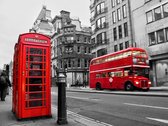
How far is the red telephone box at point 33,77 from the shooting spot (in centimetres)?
604

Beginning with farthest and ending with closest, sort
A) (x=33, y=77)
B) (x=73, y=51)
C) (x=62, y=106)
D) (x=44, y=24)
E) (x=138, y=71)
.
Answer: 1. (x=44, y=24)
2. (x=73, y=51)
3. (x=138, y=71)
4. (x=33, y=77)
5. (x=62, y=106)

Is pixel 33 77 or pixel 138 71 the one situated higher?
pixel 138 71

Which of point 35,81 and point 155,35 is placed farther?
point 155,35

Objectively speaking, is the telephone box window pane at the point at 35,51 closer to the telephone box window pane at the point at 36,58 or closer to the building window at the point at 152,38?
the telephone box window pane at the point at 36,58

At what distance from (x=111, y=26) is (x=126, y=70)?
57.8 feet

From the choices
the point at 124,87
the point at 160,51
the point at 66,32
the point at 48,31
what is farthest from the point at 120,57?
the point at 48,31

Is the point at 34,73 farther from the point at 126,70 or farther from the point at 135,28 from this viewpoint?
the point at 135,28

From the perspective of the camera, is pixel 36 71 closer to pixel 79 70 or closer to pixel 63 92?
pixel 63 92

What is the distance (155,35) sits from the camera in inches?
1034

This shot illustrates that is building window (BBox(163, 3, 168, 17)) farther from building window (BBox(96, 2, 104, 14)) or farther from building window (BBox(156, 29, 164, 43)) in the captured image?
building window (BBox(96, 2, 104, 14))

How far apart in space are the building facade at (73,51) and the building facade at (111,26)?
571 inches

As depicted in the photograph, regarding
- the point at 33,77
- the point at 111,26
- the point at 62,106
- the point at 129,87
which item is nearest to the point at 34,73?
the point at 33,77

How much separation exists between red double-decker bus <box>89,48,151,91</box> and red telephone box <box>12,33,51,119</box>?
14.2 meters

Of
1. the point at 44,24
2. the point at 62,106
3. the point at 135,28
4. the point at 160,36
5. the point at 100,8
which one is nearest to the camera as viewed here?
the point at 62,106
